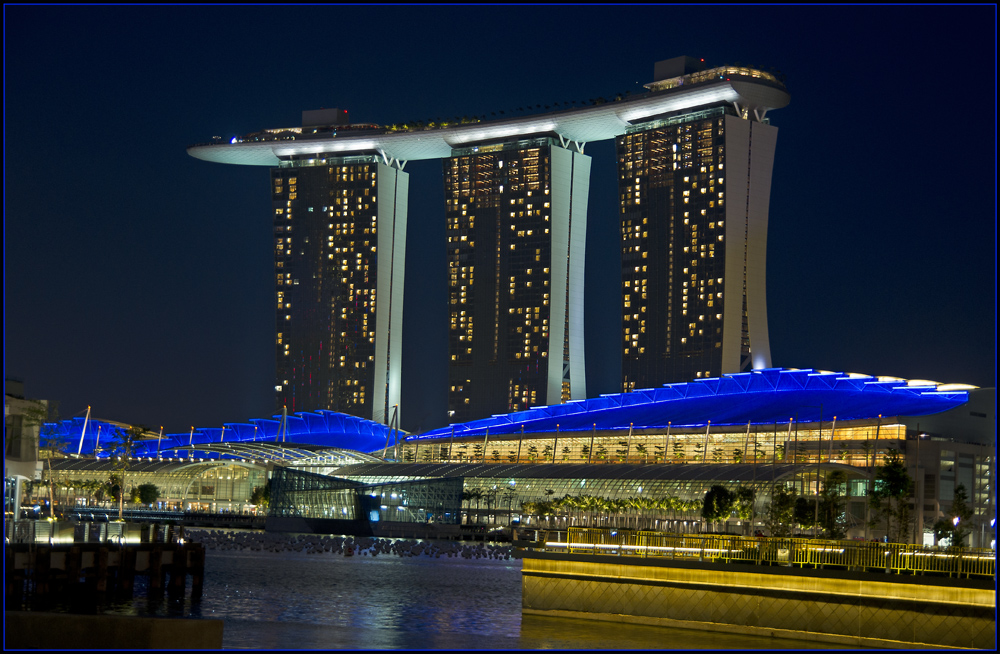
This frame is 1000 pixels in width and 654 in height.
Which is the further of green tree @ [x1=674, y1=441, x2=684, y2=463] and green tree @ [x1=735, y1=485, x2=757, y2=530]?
green tree @ [x1=674, y1=441, x2=684, y2=463]

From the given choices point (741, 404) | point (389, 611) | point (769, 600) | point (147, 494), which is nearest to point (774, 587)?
point (769, 600)

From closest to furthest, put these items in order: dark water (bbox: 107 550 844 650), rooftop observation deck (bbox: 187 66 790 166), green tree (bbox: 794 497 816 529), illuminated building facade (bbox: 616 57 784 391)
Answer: dark water (bbox: 107 550 844 650), green tree (bbox: 794 497 816 529), illuminated building facade (bbox: 616 57 784 391), rooftop observation deck (bbox: 187 66 790 166)

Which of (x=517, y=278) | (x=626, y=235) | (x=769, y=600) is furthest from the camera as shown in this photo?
(x=517, y=278)

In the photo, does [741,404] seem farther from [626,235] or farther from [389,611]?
[389,611]

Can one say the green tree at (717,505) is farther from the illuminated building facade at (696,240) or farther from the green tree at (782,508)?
the illuminated building facade at (696,240)

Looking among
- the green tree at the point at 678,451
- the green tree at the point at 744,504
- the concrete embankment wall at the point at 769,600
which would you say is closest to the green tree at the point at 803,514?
the green tree at the point at 744,504

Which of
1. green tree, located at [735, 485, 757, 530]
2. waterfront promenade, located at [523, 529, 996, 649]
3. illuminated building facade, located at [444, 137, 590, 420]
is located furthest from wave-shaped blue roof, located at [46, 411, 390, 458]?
waterfront promenade, located at [523, 529, 996, 649]

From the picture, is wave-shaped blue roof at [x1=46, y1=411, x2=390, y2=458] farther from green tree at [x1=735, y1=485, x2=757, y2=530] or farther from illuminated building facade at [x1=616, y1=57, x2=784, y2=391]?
green tree at [x1=735, y1=485, x2=757, y2=530]
